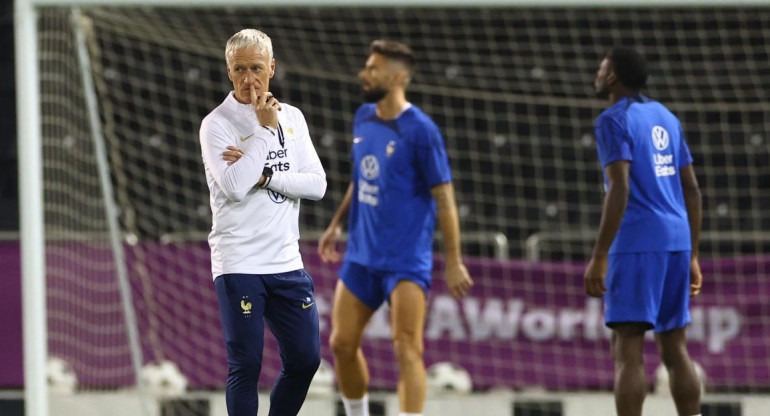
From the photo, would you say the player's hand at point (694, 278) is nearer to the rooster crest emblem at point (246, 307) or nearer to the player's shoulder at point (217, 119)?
the rooster crest emblem at point (246, 307)

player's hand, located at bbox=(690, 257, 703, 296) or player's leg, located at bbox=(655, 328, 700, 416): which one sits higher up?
player's hand, located at bbox=(690, 257, 703, 296)

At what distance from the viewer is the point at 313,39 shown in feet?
36.2

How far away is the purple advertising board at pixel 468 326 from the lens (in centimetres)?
748

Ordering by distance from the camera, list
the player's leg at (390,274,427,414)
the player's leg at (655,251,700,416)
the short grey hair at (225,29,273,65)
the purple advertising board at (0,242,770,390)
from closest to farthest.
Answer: the short grey hair at (225,29,273,65)
the player's leg at (655,251,700,416)
the player's leg at (390,274,427,414)
the purple advertising board at (0,242,770,390)

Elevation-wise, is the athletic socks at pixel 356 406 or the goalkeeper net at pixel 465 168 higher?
the goalkeeper net at pixel 465 168

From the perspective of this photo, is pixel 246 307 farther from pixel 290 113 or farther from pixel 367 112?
pixel 367 112

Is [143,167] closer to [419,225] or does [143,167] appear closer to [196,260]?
[196,260]

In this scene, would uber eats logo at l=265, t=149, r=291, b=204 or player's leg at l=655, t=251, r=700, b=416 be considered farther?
player's leg at l=655, t=251, r=700, b=416

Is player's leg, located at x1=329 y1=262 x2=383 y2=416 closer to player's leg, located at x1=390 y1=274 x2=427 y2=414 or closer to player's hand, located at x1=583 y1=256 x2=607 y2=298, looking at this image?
player's leg, located at x1=390 y1=274 x2=427 y2=414

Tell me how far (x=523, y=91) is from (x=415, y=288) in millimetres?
5903

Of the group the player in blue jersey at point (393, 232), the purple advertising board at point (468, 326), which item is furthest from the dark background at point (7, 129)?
the player in blue jersey at point (393, 232)

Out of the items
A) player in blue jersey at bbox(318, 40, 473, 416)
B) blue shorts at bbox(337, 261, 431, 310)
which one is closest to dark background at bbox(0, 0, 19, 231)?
player in blue jersey at bbox(318, 40, 473, 416)

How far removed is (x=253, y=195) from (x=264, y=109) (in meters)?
0.27

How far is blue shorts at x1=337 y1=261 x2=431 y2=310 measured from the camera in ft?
17.4
